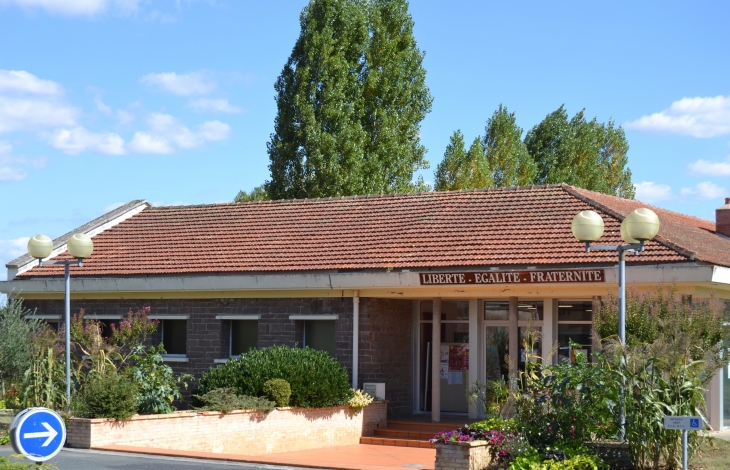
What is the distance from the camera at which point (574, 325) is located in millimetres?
21500

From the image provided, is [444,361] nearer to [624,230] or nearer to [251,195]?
[624,230]

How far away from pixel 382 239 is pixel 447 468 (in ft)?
31.1

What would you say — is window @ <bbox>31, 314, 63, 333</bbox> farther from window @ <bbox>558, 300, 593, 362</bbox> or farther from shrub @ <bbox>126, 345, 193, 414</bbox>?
window @ <bbox>558, 300, 593, 362</bbox>

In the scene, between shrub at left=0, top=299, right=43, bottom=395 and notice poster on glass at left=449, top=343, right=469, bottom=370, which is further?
notice poster on glass at left=449, top=343, right=469, bottom=370

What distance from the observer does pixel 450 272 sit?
21078 mm

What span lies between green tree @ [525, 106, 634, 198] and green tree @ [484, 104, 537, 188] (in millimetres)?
3235

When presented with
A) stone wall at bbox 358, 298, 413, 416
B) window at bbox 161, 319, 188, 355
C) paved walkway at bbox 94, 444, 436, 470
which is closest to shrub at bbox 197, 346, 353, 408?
paved walkway at bbox 94, 444, 436, 470

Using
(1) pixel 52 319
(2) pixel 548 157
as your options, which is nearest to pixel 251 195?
(2) pixel 548 157

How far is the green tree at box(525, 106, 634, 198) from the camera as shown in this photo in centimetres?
4788

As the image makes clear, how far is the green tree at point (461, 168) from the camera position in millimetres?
41125

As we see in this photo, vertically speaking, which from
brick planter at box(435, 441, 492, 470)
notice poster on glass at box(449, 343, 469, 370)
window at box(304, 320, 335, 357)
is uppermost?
window at box(304, 320, 335, 357)

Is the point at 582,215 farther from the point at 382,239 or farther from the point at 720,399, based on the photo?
the point at 382,239

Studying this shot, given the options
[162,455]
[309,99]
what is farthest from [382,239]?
[309,99]

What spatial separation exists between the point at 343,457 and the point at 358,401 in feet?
8.31
